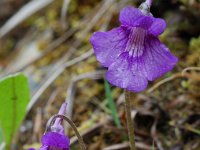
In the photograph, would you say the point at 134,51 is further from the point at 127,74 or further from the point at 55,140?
the point at 55,140

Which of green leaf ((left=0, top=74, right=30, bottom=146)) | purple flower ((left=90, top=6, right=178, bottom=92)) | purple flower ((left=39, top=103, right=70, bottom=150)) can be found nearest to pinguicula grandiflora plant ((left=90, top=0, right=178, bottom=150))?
purple flower ((left=90, top=6, right=178, bottom=92))

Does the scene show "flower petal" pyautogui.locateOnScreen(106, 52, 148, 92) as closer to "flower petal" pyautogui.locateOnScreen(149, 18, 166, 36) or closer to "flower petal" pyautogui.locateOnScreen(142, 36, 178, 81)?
"flower petal" pyautogui.locateOnScreen(142, 36, 178, 81)

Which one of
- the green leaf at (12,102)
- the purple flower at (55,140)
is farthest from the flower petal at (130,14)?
the green leaf at (12,102)

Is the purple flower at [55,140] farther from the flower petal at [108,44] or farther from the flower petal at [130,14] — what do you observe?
the flower petal at [130,14]

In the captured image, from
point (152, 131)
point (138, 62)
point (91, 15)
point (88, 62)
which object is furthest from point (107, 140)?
point (91, 15)

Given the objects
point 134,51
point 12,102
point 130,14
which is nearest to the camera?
point 130,14

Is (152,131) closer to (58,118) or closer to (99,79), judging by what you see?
(99,79)

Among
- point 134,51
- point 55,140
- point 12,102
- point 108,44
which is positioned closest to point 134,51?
point 134,51
